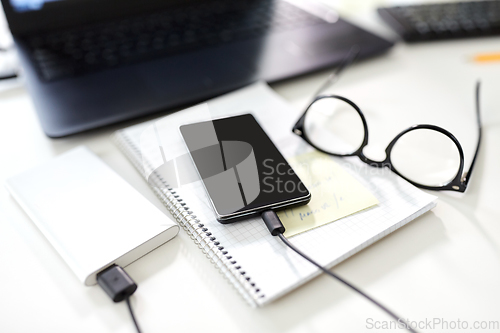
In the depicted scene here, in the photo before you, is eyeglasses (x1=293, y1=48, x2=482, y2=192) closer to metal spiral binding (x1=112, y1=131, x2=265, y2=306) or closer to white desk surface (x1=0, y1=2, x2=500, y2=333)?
white desk surface (x1=0, y1=2, x2=500, y2=333)

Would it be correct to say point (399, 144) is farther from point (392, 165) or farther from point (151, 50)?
point (151, 50)

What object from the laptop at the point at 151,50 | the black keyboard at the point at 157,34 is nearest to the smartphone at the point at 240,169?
the laptop at the point at 151,50

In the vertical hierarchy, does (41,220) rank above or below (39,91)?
below

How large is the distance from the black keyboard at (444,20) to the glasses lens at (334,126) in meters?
0.38

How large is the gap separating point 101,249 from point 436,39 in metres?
0.77

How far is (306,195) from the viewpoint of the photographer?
400 millimetres

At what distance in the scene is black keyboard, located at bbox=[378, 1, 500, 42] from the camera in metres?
0.79

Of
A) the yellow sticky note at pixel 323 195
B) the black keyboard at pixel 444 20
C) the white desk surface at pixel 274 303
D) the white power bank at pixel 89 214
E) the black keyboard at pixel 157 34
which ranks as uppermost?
the black keyboard at pixel 157 34

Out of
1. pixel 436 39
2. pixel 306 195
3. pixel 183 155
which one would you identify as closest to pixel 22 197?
pixel 183 155

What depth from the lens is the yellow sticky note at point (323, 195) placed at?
15.5 inches

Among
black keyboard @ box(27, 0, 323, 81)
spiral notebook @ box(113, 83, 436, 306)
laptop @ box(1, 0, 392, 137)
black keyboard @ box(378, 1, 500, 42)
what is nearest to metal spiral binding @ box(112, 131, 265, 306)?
spiral notebook @ box(113, 83, 436, 306)

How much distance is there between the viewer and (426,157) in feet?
1.57

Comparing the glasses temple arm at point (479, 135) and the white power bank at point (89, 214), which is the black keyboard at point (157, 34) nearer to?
the white power bank at point (89, 214)

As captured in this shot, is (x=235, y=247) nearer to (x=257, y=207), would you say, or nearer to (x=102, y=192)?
(x=257, y=207)
